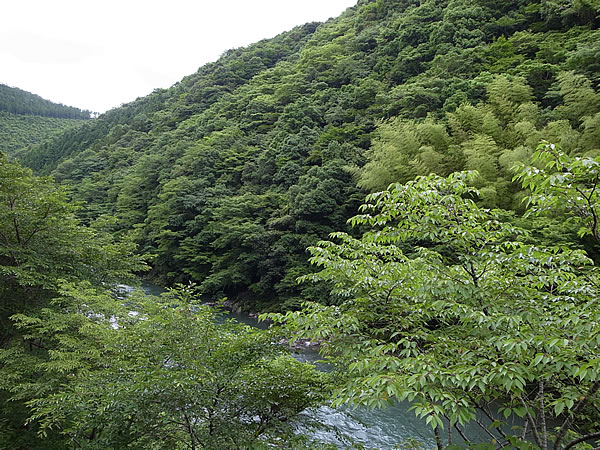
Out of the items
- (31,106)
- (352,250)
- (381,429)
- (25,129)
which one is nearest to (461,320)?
(352,250)

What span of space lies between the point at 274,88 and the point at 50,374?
30190mm

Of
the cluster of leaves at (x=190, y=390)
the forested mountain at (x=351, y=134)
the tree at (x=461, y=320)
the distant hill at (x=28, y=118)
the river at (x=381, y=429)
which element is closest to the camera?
the tree at (x=461, y=320)

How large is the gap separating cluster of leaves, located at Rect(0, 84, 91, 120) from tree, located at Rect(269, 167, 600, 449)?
271 feet

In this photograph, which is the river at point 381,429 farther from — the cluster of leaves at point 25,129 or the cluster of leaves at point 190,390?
the cluster of leaves at point 25,129

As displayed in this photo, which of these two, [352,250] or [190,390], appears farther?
[352,250]

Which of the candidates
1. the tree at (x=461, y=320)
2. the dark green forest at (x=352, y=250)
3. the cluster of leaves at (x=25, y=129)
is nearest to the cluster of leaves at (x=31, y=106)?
the cluster of leaves at (x=25, y=129)

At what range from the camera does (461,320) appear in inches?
92.3

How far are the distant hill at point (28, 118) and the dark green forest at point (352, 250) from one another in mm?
35442

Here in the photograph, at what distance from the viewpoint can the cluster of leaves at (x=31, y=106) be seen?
64363mm

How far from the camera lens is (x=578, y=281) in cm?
251

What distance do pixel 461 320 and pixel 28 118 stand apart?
3305 inches

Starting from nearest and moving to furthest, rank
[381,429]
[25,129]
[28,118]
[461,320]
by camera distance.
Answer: [461,320]
[381,429]
[25,129]
[28,118]

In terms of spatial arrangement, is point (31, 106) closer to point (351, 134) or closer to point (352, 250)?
point (351, 134)

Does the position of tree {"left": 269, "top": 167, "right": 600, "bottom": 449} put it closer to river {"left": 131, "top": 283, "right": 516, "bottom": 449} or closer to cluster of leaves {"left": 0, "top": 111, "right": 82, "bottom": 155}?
river {"left": 131, "top": 283, "right": 516, "bottom": 449}
